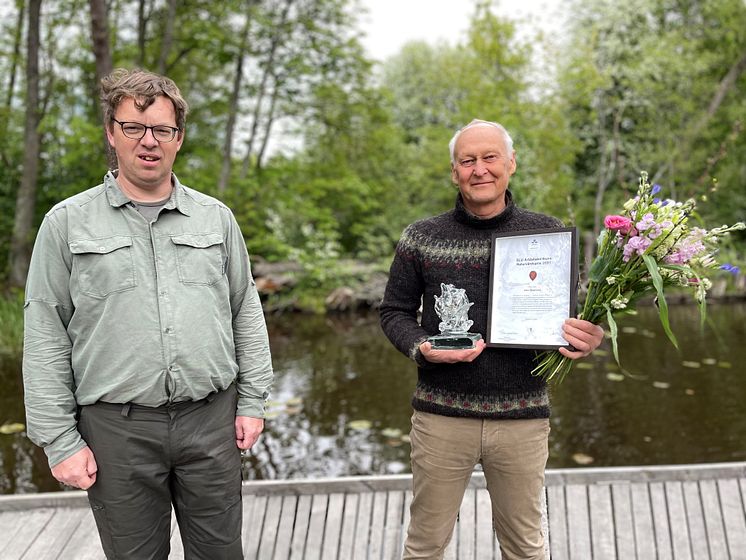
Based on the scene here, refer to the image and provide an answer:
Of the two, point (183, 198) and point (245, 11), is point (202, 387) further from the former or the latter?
point (245, 11)

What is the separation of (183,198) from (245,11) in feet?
37.8

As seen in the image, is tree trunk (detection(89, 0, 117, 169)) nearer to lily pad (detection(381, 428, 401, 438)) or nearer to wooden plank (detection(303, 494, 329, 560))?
lily pad (detection(381, 428, 401, 438))

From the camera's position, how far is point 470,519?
277 centimetres

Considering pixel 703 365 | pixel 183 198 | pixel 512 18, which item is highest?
pixel 512 18

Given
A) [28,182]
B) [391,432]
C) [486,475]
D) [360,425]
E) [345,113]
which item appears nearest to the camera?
[486,475]

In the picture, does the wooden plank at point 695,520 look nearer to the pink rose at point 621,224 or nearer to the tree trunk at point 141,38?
the pink rose at point 621,224

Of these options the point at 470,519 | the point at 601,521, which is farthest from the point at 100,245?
the point at 601,521

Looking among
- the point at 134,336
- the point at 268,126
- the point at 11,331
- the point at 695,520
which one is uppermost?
the point at 268,126

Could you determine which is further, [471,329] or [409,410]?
[409,410]

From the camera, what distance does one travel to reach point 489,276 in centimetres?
196

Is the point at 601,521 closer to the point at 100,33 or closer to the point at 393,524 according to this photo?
the point at 393,524

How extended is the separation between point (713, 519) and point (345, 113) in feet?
37.1

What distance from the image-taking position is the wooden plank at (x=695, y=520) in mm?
2589

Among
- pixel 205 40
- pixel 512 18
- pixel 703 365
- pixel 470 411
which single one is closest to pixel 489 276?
pixel 470 411
